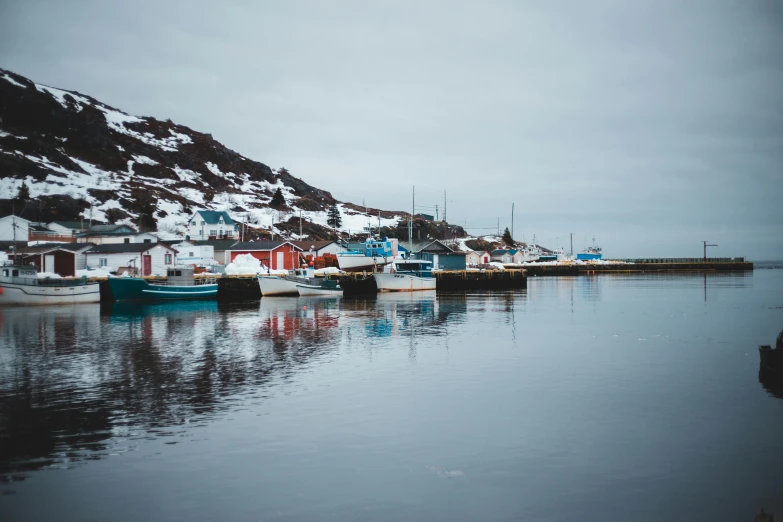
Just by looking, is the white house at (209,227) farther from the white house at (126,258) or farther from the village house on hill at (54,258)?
the village house on hill at (54,258)

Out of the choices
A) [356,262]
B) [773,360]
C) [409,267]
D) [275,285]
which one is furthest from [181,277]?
[773,360]

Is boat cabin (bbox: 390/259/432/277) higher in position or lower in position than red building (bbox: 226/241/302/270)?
lower

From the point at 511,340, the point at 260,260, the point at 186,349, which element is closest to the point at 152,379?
the point at 186,349

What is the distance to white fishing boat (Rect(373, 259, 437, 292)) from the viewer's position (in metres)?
72.4

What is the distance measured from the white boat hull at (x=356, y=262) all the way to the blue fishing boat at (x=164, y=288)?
26848 mm

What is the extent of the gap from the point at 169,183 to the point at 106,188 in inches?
1121

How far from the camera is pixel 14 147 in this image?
16775 centimetres

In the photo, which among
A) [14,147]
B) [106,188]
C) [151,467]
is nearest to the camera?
[151,467]

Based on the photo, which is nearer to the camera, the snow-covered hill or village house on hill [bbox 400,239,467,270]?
village house on hill [bbox 400,239,467,270]

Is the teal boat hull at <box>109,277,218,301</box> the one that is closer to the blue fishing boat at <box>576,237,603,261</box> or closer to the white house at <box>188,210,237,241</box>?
the white house at <box>188,210,237,241</box>

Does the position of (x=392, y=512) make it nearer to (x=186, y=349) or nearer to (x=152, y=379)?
(x=152, y=379)

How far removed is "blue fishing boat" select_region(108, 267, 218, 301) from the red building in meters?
25.7

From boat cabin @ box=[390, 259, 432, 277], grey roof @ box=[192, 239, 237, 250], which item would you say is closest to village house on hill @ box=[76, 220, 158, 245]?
grey roof @ box=[192, 239, 237, 250]

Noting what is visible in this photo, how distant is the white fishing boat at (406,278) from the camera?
7244 centimetres
